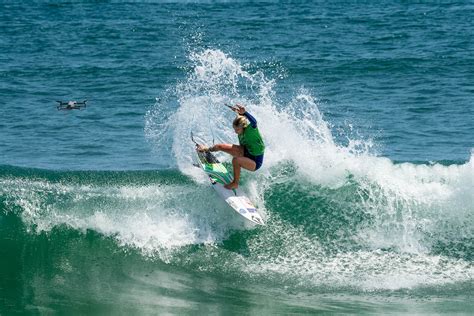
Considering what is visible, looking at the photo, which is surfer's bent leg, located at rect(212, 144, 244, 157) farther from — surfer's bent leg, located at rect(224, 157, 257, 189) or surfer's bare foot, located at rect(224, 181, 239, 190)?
surfer's bare foot, located at rect(224, 181, 239, 190)

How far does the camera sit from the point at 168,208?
15742 mm

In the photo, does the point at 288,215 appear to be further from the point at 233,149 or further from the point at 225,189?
the point at 233,149

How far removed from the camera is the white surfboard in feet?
50.3

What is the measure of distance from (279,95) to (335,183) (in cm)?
927

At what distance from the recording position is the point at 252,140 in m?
15.2

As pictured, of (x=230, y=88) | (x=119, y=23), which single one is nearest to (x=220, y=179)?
(x=230, y=88)

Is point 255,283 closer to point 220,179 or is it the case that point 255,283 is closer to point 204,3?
point 220,179

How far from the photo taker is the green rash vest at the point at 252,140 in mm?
15125

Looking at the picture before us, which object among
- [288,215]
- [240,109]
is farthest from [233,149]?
[288,215]

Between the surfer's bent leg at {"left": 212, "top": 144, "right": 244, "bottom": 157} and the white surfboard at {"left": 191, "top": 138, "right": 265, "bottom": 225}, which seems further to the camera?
the surfer's bent leg at {"left": 212, "top": 144, "right": 244, "bottom": 157}

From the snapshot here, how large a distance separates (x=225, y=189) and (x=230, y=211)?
1.29 feet

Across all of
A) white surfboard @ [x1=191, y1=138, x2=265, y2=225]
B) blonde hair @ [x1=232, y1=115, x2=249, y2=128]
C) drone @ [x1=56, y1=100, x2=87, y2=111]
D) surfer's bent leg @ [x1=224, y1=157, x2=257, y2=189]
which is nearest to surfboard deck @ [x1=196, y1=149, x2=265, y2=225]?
white surfboard @ [x1=191, y1=138, x2=265, y2=225]

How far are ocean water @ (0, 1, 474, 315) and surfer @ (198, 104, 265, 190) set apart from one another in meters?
0.81

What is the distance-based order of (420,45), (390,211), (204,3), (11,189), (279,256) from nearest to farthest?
(279,256), (390,211), (11,189), (420,45), (204,3)
